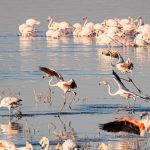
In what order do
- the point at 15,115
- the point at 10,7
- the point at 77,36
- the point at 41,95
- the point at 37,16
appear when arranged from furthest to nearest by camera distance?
the point at 10,7 → the point at 37,16 → the point at 77,36 → the point at 41,95 → the point at 15,115

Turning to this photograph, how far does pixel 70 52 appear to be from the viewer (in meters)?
35.6

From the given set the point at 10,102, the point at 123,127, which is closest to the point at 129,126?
the point at 123,127

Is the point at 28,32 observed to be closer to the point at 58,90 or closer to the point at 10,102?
the point at 58,90

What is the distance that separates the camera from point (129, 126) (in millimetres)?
17188

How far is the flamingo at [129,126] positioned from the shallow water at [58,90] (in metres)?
0.16

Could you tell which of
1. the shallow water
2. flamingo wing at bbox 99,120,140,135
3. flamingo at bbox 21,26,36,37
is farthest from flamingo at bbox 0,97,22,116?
flamingo at bbox 21,26,36,37

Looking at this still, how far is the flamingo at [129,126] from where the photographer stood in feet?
54.9

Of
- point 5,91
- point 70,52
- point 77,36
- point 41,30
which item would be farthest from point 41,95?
point 41,30

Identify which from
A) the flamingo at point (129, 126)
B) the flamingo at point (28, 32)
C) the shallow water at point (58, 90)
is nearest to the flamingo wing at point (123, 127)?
the flamingo at point (129, 126)

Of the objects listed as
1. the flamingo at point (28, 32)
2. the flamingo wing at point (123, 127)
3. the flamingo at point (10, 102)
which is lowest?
the flamingo wing at point (123, 127)

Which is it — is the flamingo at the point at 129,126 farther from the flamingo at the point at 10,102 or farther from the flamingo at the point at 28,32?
the flamingo at the point at 28,32

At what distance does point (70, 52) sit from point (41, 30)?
12.6m

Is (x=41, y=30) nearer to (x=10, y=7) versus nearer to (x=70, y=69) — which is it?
(x=10, y=7)

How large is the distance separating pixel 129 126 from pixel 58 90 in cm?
729
